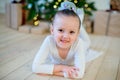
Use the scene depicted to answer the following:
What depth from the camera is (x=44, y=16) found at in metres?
2.80

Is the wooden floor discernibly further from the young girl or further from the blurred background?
the blurred background

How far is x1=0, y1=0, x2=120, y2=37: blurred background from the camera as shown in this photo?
2666mm

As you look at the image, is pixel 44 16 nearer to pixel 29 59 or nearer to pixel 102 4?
pixel 102 4

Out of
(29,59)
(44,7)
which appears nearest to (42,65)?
(29,59)

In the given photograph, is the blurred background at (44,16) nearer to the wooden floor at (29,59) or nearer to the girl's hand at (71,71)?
the wooden floor at (29,59)

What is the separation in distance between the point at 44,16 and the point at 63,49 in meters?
1.58

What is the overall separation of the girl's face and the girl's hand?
0.14 meters

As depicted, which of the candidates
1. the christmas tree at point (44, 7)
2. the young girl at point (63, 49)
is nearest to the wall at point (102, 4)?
the christmas tree at point (44, 7)

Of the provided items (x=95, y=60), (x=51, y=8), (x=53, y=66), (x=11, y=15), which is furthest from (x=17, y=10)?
(x=53, y=66)

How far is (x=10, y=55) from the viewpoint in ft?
5.32

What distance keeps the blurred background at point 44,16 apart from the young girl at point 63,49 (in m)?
1.34

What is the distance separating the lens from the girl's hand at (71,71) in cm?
118

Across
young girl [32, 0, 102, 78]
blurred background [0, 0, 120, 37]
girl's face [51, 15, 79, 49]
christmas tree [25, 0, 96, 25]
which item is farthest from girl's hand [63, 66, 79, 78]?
christmas tree [25, 0, 96, 25]

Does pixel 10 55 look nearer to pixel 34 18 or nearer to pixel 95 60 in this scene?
pixel 95 60
